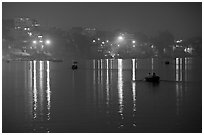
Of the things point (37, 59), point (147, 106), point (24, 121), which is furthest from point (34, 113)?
point (37, 59)

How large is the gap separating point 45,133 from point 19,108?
9050mm

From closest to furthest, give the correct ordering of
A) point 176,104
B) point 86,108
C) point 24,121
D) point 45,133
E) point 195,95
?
point 45,133 < point 24,121 < point 86,108 < point 176,104 < point 195,95

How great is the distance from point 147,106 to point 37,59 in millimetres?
171432

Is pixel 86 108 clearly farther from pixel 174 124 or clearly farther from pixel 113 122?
pixel 174 124

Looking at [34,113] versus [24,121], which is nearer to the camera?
[24,121]

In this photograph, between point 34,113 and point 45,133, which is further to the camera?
point 34,113

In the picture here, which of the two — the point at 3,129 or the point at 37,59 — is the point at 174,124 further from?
the point at 37,59

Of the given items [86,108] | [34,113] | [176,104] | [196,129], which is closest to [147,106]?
[176,104]

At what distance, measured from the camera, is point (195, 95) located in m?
35.8

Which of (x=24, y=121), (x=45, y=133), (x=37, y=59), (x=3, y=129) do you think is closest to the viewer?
(x=45, y=133)

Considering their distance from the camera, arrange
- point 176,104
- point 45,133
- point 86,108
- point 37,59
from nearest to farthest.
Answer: point 45,133, point 86,108, point 176,104, point 37,59

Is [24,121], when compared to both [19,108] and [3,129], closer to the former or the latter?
[3,129]

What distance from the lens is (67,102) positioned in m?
31.6

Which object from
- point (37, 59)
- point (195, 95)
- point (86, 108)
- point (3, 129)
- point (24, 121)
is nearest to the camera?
point (3, 129)
